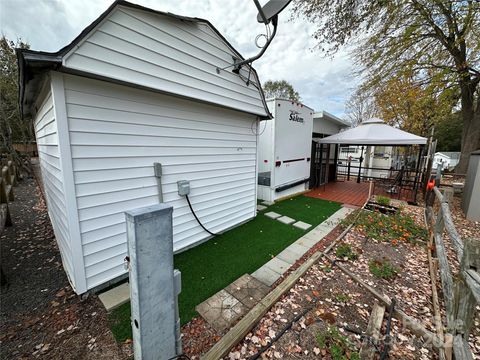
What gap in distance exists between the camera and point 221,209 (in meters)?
4.12

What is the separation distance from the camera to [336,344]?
5.88 feet

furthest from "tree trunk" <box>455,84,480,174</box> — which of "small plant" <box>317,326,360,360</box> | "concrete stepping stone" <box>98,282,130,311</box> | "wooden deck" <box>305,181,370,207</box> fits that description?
"concrete stepping stone" <box>98,282,130,311</box>

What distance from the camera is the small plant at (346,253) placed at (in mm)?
3270

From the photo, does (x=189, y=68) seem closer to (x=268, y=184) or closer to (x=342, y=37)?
(x=268, y=184)

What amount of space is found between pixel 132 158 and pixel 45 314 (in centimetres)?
202

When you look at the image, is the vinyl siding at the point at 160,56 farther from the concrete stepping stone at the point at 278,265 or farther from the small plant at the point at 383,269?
the small plant at the point at 383,269

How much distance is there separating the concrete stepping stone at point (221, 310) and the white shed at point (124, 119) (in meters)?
1.30

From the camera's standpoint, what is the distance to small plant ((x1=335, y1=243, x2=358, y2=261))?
327cm

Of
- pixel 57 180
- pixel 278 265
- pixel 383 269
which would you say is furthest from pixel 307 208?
pixel 57 180

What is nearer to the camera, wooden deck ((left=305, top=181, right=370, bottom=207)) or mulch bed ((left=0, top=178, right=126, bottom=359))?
mulch bed ((left=0, top=178, right=126, bottom=359))

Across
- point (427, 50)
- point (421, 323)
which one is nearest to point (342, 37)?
point (427, 50)

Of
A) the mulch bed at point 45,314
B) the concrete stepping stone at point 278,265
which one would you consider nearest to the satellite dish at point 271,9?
the concrete stepping stone at point 278,265

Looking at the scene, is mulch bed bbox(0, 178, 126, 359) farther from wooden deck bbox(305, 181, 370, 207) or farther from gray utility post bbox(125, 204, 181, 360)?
wooden deck bbox(305, 181, 370, 207)

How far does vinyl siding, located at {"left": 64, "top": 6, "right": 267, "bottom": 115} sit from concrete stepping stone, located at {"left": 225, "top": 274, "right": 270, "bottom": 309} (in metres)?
2.85
